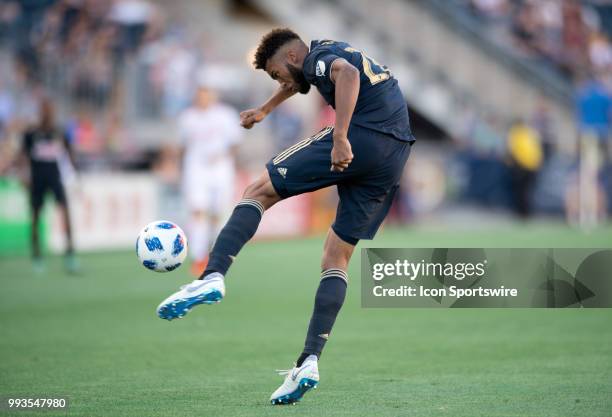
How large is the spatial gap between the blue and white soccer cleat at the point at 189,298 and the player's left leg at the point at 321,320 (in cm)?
68

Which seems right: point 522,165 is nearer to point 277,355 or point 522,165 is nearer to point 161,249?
point 277,355

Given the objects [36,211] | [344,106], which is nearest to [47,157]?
[36,211]

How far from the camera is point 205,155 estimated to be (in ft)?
54.8

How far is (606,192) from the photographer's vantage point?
2934 cm

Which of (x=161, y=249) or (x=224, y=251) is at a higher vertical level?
(x=161, y=249)

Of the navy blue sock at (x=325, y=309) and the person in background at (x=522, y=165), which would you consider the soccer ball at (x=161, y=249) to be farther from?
the person in background at (x=522, y=165)

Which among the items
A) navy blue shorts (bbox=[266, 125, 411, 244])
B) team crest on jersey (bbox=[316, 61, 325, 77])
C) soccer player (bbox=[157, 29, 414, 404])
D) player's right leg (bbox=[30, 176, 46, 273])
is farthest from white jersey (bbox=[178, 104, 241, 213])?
team crest on jersey (bbox=[316, 61, 325, 77])

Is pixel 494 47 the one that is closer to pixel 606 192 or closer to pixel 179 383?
pixel 606 192

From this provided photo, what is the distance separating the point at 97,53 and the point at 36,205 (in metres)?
7.55

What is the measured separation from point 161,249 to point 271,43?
60.8 inches

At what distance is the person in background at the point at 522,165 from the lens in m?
28.2

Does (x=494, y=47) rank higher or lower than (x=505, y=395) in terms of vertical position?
higher

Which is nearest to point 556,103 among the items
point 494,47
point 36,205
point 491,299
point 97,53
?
point 494,47

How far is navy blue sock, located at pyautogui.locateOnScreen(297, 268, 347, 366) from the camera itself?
23.6 ft
